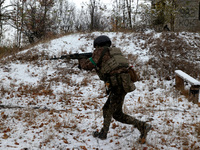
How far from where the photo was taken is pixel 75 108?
5.88m

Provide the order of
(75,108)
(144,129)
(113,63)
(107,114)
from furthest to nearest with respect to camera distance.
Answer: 1. (75,108)
2. (107,114)
3. (144,129)
4. (113,63)

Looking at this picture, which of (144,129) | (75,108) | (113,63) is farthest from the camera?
(75,108)

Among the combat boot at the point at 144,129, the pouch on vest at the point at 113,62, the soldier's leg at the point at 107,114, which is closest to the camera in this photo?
the pouch on vest at the point at 113,62

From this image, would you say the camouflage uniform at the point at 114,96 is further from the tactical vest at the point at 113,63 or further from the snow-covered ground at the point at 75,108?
the snow-covered ground at the point at 75,108

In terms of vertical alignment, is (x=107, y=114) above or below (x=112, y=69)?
below

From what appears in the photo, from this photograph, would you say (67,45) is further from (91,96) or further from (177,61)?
(177,61)

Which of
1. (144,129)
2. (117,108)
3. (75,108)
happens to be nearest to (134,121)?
(144,129)

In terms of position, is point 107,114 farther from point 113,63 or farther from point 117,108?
point 113,63

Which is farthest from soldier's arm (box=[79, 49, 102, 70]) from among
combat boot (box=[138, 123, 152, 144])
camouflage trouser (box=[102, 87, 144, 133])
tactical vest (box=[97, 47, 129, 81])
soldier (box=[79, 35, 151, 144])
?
combat boot (box=[138, 123, 152, 144])

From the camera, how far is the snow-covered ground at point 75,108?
3516 mm

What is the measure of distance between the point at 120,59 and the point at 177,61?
7.48 metres

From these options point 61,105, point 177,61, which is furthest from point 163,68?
point 61,105

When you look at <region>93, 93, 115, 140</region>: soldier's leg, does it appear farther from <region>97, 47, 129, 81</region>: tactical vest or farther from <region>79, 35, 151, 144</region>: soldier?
<region>97, 47, 129, 81</region>: tactical vest

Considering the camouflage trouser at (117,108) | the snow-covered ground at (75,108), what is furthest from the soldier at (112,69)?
the snow-covered ground at (75,108)
